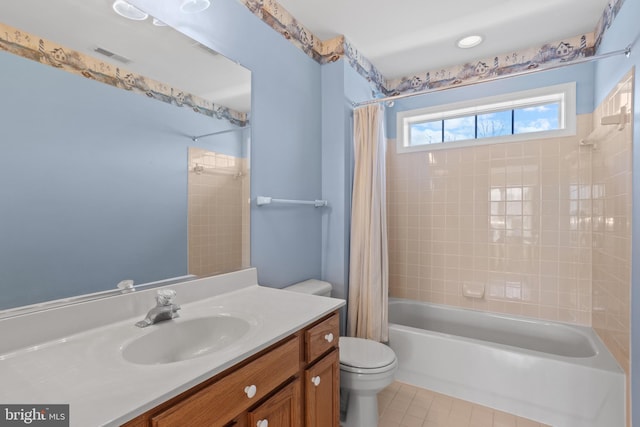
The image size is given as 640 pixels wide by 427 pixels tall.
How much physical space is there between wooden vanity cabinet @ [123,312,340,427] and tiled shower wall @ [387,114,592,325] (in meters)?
1.71

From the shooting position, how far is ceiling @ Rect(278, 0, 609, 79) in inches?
76.6

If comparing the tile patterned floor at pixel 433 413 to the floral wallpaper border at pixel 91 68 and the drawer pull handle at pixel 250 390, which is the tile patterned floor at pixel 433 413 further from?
the floral wallpaper border at pixel 91 68

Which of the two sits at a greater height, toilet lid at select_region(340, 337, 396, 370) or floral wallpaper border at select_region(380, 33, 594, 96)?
floral wallpaper border at select_region(380, 33, 594, 96)

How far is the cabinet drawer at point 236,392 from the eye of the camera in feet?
2.45

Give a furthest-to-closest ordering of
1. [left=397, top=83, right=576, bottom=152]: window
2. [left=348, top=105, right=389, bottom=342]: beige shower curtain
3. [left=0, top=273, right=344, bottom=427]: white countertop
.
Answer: [left=397, top=83, right=576, bottom=152]: window
[left=348, top=105, right=389, bottom=342]: beige shower curtain
[left=0, top=273, right=344, bottom=427]: white countertop

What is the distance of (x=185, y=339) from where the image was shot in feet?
3.88

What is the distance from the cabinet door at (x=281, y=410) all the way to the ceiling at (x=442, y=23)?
2.12 meters

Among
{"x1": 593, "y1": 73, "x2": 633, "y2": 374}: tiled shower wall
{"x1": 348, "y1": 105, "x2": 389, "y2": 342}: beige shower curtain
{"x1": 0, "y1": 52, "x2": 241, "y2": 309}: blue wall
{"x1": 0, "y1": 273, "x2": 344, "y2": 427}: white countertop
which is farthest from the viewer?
{"x1": 348, "y1": 105, "x2": 389, "y2": 342}: beige shower curtain

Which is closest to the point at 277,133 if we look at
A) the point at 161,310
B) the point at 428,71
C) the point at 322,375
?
the point at 161,310

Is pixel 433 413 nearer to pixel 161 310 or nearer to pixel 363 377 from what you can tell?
pixel 363 377

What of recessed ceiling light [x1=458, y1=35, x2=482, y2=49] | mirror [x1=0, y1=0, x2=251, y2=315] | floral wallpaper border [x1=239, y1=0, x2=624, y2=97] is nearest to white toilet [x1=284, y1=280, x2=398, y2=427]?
mirror [x1=0, y1=0, x2=251, y2=315]

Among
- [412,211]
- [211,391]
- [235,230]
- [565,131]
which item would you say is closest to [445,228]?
[412,211]

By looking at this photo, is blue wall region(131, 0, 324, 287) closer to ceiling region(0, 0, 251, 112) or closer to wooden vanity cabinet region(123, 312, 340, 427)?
ceiling region(0, 0, 251, 112)

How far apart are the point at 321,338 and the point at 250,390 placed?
0.41 m
